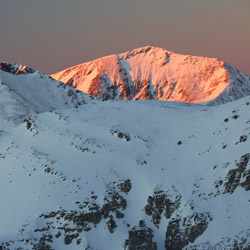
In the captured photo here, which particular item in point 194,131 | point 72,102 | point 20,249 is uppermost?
point 72,102

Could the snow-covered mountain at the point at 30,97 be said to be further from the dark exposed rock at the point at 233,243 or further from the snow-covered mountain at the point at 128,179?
the dark exposed rock at the point at 233,243

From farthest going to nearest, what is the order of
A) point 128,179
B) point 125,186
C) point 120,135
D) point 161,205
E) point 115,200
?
point 120,135
point 128,179
point 125,186
point 115,200
point 161,205

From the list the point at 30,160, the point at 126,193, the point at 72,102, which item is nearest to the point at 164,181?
the point at 126,193

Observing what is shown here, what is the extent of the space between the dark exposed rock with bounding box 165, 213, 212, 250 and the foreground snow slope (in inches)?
3.8

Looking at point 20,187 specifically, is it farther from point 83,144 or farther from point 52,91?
point 52,91

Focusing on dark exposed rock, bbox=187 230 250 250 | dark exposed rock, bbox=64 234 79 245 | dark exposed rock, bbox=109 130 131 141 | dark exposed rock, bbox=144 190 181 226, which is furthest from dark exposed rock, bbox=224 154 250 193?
dark exposed rock, bbox=109 130 131 141

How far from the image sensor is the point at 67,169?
6419 cm

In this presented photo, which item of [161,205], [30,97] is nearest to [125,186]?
[161,205]

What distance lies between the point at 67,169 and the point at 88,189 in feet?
17.2

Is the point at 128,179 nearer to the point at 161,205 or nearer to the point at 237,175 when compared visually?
the point at 161,205

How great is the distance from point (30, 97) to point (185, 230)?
105543 mm

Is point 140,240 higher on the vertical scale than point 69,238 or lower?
lower

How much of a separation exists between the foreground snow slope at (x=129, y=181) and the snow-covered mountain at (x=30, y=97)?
5384cm

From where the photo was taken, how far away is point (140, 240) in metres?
52.4
